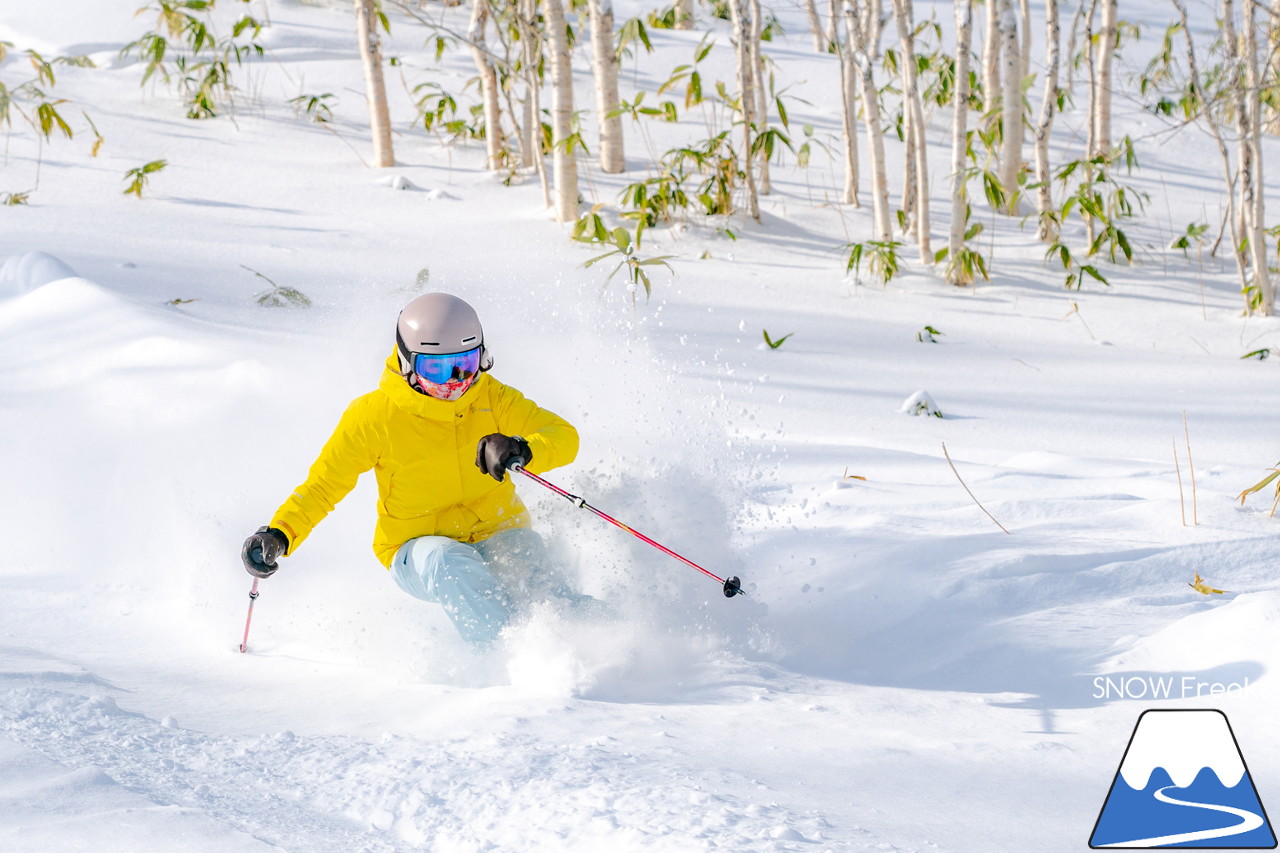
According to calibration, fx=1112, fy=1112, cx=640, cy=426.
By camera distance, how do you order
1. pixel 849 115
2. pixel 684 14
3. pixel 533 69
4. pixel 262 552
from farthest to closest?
pixel 684 14
pixel 849 115
pixel 533 69
pixel 262 552

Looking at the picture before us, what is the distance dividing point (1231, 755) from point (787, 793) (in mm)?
870

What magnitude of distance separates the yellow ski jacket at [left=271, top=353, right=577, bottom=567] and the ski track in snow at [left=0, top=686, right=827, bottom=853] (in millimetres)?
714

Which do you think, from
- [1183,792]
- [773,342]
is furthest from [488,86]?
[1183,792]

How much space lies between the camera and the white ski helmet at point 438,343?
103 inches

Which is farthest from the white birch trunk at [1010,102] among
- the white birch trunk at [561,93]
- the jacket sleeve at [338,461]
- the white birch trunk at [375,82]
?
the jacket sleeve at [338,461]

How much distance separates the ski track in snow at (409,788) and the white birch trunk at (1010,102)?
539cm

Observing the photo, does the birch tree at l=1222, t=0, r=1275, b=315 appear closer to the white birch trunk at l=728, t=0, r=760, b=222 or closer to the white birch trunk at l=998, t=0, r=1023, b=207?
the white birch trunk at l=998, t=0, r=1023, b=207

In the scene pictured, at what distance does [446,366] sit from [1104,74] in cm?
689

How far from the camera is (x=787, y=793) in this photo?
187 centimetres

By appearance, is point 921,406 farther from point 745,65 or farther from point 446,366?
point 745,65

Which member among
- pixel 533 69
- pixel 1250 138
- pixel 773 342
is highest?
pixel 533 69

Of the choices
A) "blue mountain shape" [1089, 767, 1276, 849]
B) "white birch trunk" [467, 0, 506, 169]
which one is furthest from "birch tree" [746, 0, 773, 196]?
"blue mountain shape" [1089, 767, 1276, 849]

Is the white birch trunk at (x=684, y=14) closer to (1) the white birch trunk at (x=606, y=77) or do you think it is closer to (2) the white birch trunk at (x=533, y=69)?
(1) the white birch trunk at (x=606, y=77)

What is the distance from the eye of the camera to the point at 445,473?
2820mm
